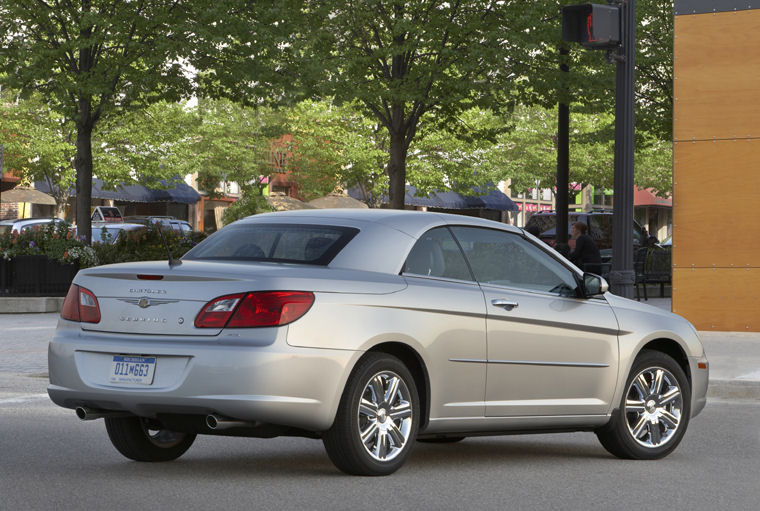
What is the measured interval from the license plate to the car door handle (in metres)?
2.12

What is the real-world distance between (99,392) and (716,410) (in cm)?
649

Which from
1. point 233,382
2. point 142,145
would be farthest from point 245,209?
point 233,382

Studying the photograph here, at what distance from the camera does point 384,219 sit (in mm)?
8070

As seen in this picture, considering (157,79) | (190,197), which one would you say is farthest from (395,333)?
(190,197)

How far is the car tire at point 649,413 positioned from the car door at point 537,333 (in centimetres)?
23

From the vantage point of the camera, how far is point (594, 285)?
8.65m

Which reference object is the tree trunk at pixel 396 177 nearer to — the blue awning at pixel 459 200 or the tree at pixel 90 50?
the tree at pixel 90 50

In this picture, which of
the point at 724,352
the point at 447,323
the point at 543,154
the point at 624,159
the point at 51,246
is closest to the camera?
the point at 447,323

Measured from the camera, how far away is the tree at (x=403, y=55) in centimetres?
2973

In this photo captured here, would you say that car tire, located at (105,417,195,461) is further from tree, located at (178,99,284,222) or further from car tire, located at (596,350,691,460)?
tree, located at (178,99,284,222)

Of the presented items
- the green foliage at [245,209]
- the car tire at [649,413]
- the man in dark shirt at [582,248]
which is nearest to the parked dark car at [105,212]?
the green foliage at [245,209]

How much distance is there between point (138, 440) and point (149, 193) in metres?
60.9

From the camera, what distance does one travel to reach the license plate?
285 inches

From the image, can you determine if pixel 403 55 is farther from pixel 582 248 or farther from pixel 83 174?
Result: pixel 582 248
